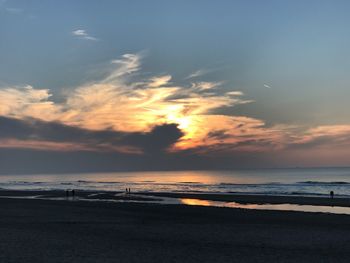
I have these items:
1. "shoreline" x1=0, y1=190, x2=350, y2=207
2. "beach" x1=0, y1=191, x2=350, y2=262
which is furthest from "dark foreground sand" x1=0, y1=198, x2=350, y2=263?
"shoreline" x1=0, y1=190, x2=350, y2=207

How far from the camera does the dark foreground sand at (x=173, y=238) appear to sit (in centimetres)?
1439

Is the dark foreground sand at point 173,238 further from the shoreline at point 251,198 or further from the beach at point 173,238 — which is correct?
the shoreline at point 251,198

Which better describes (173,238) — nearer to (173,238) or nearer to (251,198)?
(173,238)

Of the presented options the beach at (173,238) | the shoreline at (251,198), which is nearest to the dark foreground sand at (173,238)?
the beach at (173,238)

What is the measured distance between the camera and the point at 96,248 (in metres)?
15.7

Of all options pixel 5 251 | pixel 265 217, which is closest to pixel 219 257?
pixel 5 251

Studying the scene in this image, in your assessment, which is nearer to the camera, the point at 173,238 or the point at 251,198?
the point at 173,238

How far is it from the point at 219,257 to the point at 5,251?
311 inches

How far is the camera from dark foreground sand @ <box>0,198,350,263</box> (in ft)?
47.2

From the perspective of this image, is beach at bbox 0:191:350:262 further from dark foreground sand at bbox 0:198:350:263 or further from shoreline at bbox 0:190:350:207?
shoreline at bbox 0:190:350:207

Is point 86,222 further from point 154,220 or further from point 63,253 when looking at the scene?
point 63,253

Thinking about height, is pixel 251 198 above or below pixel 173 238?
below

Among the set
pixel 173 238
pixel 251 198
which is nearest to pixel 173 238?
pixel 173 238

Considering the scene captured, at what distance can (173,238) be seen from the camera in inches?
740
